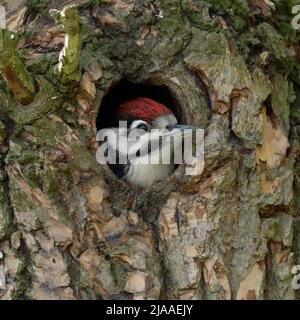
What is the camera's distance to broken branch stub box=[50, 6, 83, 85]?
2.82m

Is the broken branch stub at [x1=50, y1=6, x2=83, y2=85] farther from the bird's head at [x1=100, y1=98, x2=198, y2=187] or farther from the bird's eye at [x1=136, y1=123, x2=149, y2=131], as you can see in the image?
the bird's eye at [x1=136, y1=123, x2=149, y2=131]

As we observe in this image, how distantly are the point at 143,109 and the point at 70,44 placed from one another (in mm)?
1129

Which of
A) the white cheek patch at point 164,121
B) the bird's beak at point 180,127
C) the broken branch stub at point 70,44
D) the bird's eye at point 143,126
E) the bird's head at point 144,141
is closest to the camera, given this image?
the broken branch stub at point 70,44

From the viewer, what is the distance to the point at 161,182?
351 cm

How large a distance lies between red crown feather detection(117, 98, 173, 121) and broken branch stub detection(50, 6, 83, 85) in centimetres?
78

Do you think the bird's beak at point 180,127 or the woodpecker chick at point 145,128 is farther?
the woodpecker chick at point 145,128

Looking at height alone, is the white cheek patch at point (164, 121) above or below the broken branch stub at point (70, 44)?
below

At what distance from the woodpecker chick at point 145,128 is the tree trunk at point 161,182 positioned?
6.5 inches

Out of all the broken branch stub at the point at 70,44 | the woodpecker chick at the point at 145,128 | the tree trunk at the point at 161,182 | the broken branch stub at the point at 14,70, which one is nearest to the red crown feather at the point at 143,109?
the woodpecker chick at the point at 145,128

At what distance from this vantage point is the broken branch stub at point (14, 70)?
2.89 meters

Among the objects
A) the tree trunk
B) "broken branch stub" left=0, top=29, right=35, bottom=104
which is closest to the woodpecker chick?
the tree trunk

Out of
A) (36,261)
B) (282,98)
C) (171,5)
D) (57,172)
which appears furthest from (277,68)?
(36,261)

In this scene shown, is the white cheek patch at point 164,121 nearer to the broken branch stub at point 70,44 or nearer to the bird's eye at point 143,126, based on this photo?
the bird's eye at point 143,126

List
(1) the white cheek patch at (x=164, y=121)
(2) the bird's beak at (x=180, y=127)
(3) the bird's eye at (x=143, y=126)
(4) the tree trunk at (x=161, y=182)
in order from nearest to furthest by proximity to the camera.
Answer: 1. (4) the tree trunk at (x=161, y=182)
2. (2) the bird's beak at (x=180, y=127)
3. (1) the white cheek patch at (x=164, y=121)
4. (3) the bird's eye at (x=143, y=126)
